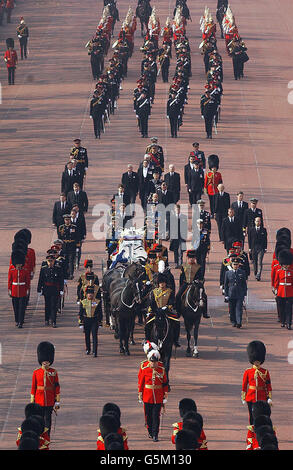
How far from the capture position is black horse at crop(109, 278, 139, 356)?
22.2 metres

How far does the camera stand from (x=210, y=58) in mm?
42125

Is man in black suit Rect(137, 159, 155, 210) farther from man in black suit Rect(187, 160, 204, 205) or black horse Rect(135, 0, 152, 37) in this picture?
black horse Rect(135, 0, 152, 37)

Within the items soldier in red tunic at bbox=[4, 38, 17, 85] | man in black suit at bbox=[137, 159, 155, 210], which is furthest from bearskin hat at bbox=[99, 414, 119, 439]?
soldier in red tunic at bbox=[4, 38, 17, 85]

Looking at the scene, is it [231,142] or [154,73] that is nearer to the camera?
[231,142]

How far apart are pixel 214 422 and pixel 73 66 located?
28.7 m

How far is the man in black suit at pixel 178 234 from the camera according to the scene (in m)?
27.2

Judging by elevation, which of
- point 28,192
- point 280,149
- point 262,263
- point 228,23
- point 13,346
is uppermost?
point 228,23

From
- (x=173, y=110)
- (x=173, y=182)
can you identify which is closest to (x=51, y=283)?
(x=173, y=182)

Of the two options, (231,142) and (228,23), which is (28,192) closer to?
(231,142)

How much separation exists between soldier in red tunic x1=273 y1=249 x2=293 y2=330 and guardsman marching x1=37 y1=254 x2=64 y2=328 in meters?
3.89

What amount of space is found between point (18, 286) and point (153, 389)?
579cm

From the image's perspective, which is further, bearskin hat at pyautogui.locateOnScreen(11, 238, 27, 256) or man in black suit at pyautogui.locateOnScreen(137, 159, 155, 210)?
man in black suit at pyautogui.locateOnScreen(137, 159, 155, 210)

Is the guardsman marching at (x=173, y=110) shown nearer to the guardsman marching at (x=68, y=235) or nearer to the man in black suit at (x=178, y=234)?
the man in black suit at (x=178, y=234)
